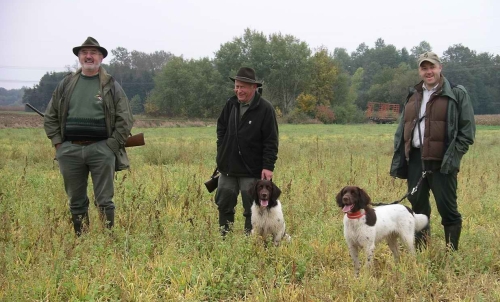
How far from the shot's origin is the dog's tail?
4.99 meters

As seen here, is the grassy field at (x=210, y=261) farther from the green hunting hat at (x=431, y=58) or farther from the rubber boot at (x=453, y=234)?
the green hunting hat at (x=431, y=58)

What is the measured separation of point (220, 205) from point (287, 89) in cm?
5450

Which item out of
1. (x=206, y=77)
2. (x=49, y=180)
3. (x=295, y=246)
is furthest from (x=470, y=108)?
(x=206, y=77)

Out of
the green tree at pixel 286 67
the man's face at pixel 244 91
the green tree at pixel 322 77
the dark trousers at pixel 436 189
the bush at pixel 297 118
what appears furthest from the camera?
the green tree at pixel 322 77

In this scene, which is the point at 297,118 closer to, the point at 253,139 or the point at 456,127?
the point at 253,139

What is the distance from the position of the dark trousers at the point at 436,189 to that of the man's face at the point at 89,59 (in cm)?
350

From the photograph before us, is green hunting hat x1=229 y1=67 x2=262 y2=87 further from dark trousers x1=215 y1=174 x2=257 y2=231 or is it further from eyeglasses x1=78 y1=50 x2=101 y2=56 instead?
eyeglasses x1=78 y1=50 x2=101 y2=56

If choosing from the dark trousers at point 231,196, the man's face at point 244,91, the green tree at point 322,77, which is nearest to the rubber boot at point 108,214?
the dark trousers at point 231,196

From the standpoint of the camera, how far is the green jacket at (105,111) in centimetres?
523

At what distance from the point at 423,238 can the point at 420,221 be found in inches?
12.1

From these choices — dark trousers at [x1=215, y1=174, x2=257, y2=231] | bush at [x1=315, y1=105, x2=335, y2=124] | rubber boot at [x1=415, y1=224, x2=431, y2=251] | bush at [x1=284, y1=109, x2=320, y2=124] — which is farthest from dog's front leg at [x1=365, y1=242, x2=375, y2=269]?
bush at [x1=315, y1=105, x2=335, y2=124]

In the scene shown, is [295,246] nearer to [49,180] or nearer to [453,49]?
[49,180]

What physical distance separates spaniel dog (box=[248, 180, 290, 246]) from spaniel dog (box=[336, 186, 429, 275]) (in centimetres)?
78

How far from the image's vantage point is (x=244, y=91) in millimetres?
5227
